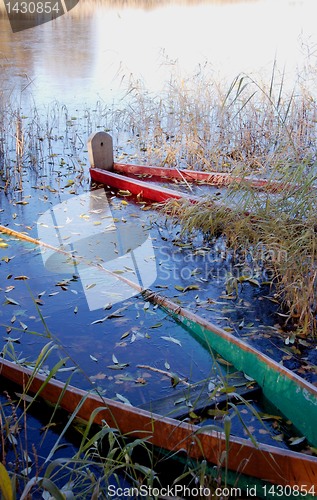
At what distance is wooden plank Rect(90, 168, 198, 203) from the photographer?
472 cm

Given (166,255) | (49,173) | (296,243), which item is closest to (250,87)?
(49,173)

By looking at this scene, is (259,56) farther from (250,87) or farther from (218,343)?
(218,343)

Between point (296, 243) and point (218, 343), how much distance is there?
856mm

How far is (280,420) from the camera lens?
2.39 m

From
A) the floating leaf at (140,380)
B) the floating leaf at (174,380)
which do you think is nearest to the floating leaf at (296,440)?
the floating leaf at (174,380)

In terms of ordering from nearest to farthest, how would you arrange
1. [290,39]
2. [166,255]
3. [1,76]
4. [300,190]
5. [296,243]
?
[296,243] → [300,190] → [166,255] → [1,76] → [290,39]

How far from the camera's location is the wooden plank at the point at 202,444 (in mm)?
1858

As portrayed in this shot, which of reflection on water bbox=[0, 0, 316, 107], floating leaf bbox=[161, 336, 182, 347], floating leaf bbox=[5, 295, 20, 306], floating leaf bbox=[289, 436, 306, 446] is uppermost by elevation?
reflection on water bbox=[0, 0, 316, 107]

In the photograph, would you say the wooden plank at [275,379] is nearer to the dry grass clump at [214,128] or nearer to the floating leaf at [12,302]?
the floating leaf at [12,302]

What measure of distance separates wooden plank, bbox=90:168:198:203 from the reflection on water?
1.47m

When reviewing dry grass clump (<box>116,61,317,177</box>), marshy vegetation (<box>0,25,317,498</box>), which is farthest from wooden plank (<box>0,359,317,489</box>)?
dry grass clump (<box>116,61,317,177</box>)

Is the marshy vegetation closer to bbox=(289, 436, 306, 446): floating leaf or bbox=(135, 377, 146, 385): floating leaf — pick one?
bbox=(135, 377, 146, 385): floating leaf

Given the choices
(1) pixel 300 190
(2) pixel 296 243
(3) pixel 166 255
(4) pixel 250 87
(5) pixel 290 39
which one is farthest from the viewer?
(5) pixel 290 39

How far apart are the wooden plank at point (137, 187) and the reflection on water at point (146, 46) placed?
147 cm
